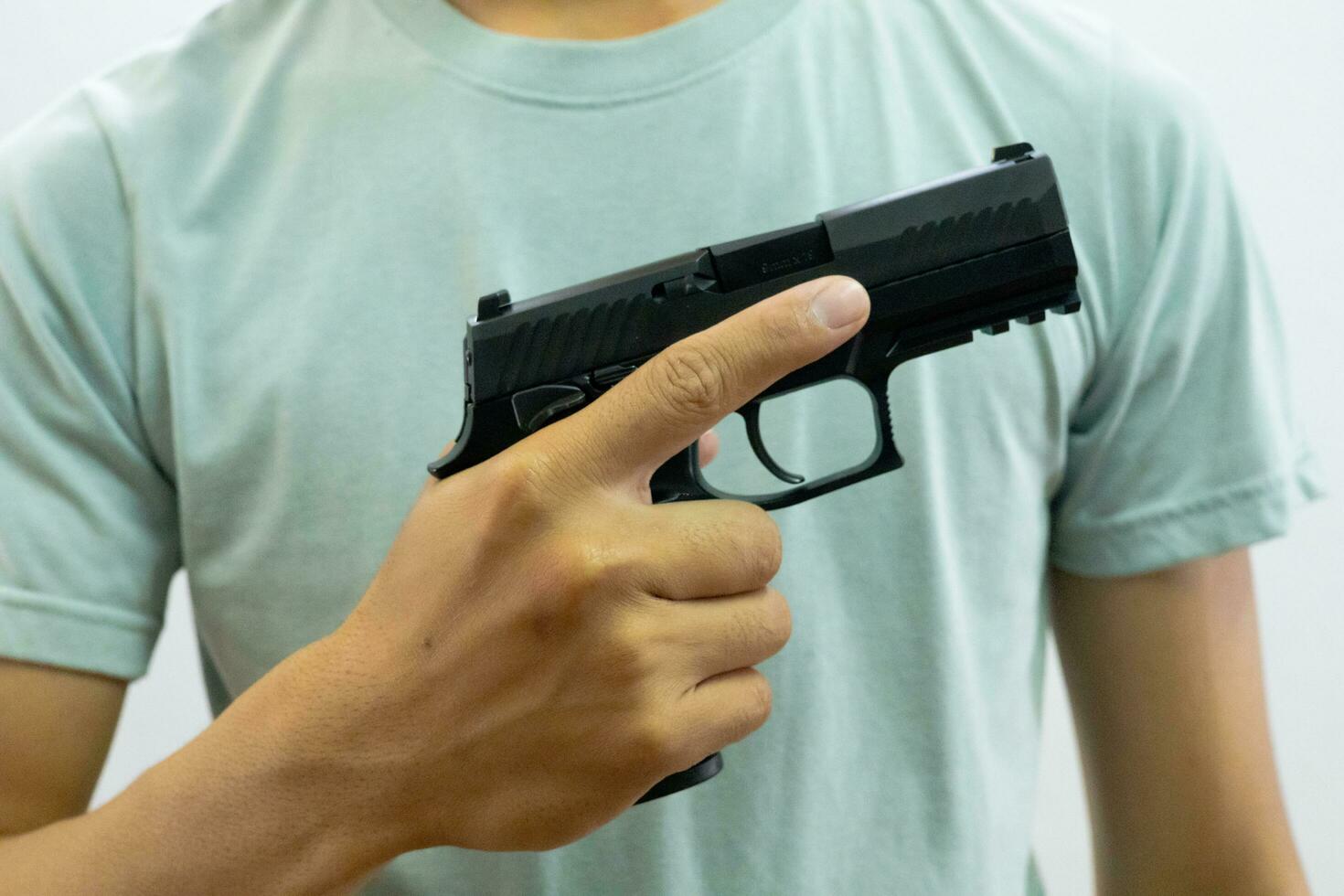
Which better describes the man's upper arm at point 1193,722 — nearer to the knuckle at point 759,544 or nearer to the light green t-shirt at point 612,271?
the light green t-shirt at point 612,271

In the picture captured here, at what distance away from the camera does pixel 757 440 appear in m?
0.64

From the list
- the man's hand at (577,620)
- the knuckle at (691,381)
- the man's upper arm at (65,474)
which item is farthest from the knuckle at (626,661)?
the man's upper arm at (65,474)

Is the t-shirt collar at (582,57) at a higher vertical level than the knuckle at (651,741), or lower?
higher

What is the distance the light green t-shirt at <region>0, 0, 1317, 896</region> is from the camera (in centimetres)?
71

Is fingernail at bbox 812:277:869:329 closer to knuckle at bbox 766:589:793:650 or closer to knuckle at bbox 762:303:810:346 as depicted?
knuckle at bbox 762:303:810:346

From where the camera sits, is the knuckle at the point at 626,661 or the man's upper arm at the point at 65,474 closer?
the knuckle at the point at 626,661

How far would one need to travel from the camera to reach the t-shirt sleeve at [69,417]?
2.26 ft

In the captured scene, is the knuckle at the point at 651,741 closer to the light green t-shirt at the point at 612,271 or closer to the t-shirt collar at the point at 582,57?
the light green t-shirt at the point at 612,271

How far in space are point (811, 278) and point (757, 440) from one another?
0.32 ft

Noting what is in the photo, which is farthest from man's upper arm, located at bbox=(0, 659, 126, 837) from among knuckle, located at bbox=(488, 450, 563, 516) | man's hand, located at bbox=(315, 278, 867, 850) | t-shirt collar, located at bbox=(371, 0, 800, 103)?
t-shirt collar, located at bbox=(371, 0, 800, 103)

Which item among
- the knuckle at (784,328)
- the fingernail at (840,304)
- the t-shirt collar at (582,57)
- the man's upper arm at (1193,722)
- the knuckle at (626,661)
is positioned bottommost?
the man's upper arm at (1193,722)

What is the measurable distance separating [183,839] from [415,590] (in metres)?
0.20

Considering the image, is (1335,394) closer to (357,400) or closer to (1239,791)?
(1239,791)

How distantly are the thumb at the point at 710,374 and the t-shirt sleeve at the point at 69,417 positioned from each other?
1.11 ft
